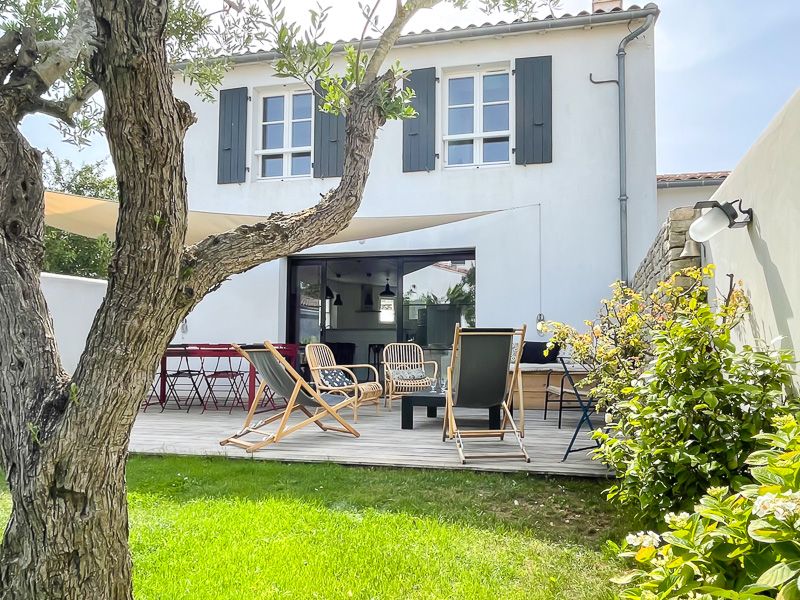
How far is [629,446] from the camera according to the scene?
→ 9.91 ft

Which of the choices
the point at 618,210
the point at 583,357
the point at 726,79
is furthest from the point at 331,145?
the point at 726,79

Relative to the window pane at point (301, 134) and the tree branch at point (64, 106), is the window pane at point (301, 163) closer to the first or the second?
the window pane at point (301, 134)

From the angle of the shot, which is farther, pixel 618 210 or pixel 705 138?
pixel 705 138

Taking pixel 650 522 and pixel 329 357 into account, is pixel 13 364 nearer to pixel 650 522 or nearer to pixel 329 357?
pixel 650 522

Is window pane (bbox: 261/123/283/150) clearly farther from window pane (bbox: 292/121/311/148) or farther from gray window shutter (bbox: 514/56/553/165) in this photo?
gray window shutter (bbox: 514/56/553/165)

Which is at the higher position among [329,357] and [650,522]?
[329,357]

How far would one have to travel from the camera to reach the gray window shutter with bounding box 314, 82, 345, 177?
33.1 feet

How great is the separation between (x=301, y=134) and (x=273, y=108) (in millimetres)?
751

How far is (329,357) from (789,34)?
28.0 feet

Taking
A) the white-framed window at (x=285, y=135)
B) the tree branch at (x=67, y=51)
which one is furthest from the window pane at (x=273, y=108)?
the tree branch at (x=67, y=51)

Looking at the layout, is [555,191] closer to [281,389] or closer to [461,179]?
[461,179]

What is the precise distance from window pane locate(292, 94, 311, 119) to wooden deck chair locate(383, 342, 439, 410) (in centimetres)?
438

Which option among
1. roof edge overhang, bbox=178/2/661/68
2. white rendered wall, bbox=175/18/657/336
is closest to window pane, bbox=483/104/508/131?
white rendered wall, bbox=175/18/657/336

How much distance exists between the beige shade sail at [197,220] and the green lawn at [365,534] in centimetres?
435
